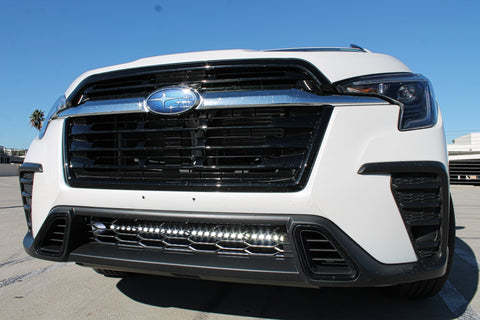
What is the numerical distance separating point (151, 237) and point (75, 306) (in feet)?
2.54

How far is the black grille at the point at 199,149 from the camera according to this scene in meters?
1.77

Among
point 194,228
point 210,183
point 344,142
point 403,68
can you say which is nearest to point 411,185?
point 344,142

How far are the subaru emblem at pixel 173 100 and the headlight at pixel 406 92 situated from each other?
714 millimetres

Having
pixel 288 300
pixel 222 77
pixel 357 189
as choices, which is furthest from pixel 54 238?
pixel 357 189

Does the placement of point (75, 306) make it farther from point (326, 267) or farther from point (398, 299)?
point (398, 299)

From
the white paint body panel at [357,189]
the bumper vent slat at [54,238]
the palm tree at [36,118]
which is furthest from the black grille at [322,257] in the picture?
the palm tree at [36,118]

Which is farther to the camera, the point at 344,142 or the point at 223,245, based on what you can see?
the point at 223,245

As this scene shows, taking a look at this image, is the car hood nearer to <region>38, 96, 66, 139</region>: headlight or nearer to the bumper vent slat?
<region>38, 96, 66, 139</region>: headlight

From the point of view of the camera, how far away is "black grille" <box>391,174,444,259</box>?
164cm

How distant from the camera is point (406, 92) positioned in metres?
1.74

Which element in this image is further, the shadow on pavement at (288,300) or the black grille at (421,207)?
the shadow on pavement at (288,300)

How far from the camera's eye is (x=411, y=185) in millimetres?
1636

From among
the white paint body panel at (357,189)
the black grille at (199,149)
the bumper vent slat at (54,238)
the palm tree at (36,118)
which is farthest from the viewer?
the palm tree at (36,118)

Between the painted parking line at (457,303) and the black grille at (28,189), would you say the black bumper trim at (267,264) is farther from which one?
the painted parking line at (457,303)
